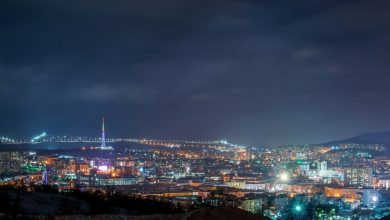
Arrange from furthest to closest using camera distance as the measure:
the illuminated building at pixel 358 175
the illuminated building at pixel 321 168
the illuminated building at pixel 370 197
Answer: the illuminated building at pixel 321 168 < the illuminated building at pixel 358 175 < the illuminated building at pixel 370 197

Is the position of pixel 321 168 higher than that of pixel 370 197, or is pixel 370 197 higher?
pixel 321 168

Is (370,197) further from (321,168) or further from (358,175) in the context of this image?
(321,168)

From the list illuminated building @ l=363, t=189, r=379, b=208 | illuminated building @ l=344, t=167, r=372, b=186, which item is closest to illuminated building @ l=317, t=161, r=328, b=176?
illuminated building @ l=344, t=167, r=372, b=186

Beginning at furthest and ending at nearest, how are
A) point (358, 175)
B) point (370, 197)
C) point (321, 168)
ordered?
1. point (321, 168)
2. point (358, 175)
3. point (370, 197)

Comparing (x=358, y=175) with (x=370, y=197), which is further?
(x=358, y=175)

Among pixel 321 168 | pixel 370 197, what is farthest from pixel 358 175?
pixel 370 197

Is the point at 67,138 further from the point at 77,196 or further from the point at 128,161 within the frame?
the point at 77,196

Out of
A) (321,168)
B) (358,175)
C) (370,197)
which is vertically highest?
(321,168)

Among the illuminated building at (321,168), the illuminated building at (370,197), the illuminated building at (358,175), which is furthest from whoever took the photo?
the illuminated building at (321,168)

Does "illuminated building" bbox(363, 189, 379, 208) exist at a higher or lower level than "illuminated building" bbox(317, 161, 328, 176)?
lower

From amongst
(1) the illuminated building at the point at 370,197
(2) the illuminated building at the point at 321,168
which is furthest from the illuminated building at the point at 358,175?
(1) the illuminated building at the point at 370,197

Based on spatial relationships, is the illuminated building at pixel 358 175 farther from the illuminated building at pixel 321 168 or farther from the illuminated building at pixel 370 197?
the illuminated building at pixel 370 197

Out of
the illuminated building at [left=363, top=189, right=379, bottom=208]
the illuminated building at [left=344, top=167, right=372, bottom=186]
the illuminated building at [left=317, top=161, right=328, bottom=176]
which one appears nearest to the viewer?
the illuminated building at [left=363, top=189, right=379, bottom=208]

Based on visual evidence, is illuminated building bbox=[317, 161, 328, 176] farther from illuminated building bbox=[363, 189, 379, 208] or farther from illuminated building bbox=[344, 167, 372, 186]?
illuminated building bbox=[363, 189, 379, 208]
